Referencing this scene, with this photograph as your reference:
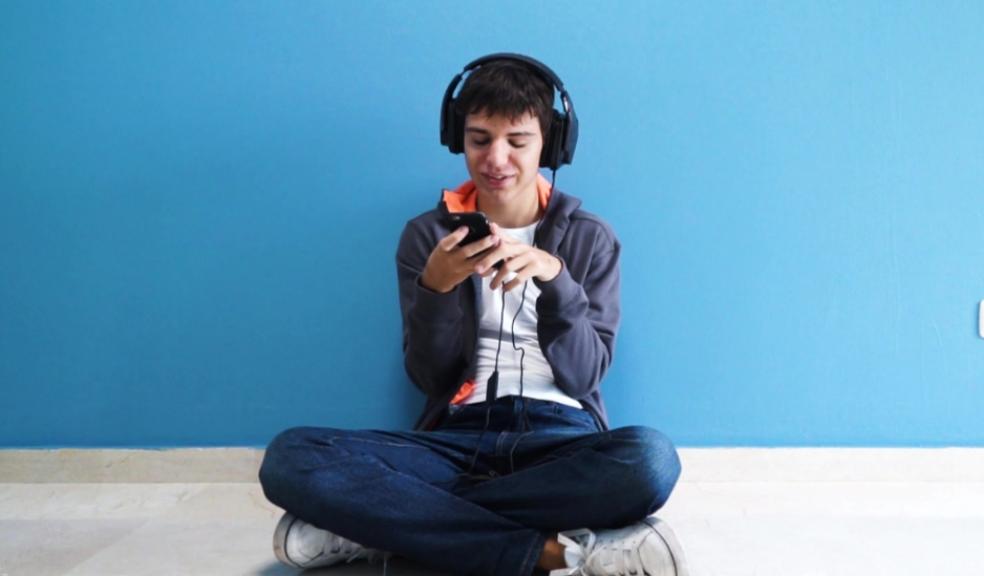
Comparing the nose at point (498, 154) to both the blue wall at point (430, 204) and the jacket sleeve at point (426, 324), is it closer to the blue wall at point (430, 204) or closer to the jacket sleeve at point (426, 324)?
the jacket sleeve at point (426, 324)

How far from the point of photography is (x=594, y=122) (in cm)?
180

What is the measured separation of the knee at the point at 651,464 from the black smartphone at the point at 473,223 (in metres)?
0.33

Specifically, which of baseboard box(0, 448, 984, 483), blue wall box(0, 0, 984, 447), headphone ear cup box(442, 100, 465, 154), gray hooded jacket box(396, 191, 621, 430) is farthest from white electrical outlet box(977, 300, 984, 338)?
headphone ear cup box(442, 100, 465, 154)

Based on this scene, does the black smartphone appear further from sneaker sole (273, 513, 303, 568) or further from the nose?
sneaker sole (273, 513, 303, 568)

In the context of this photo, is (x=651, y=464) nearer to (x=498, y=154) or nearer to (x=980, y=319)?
(x=498, y=154)

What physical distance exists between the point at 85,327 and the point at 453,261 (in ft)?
3.13

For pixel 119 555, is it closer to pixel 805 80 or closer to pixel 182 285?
pixel 182 285

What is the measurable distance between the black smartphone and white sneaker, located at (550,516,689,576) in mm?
418

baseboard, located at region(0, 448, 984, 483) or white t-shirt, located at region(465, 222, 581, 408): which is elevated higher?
white t-shirt, located at region(465, 222, 581, 408)

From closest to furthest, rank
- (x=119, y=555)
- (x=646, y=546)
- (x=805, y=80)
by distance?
(x=646, y=546) → (x=119, y=555) → (x=805, y=80)

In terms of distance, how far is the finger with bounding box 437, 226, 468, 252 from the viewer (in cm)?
125

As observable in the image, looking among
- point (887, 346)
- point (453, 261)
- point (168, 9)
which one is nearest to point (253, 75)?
point (168, 9)

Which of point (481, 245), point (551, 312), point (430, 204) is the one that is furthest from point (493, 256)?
point (430, 204)

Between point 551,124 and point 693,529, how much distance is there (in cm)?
69
